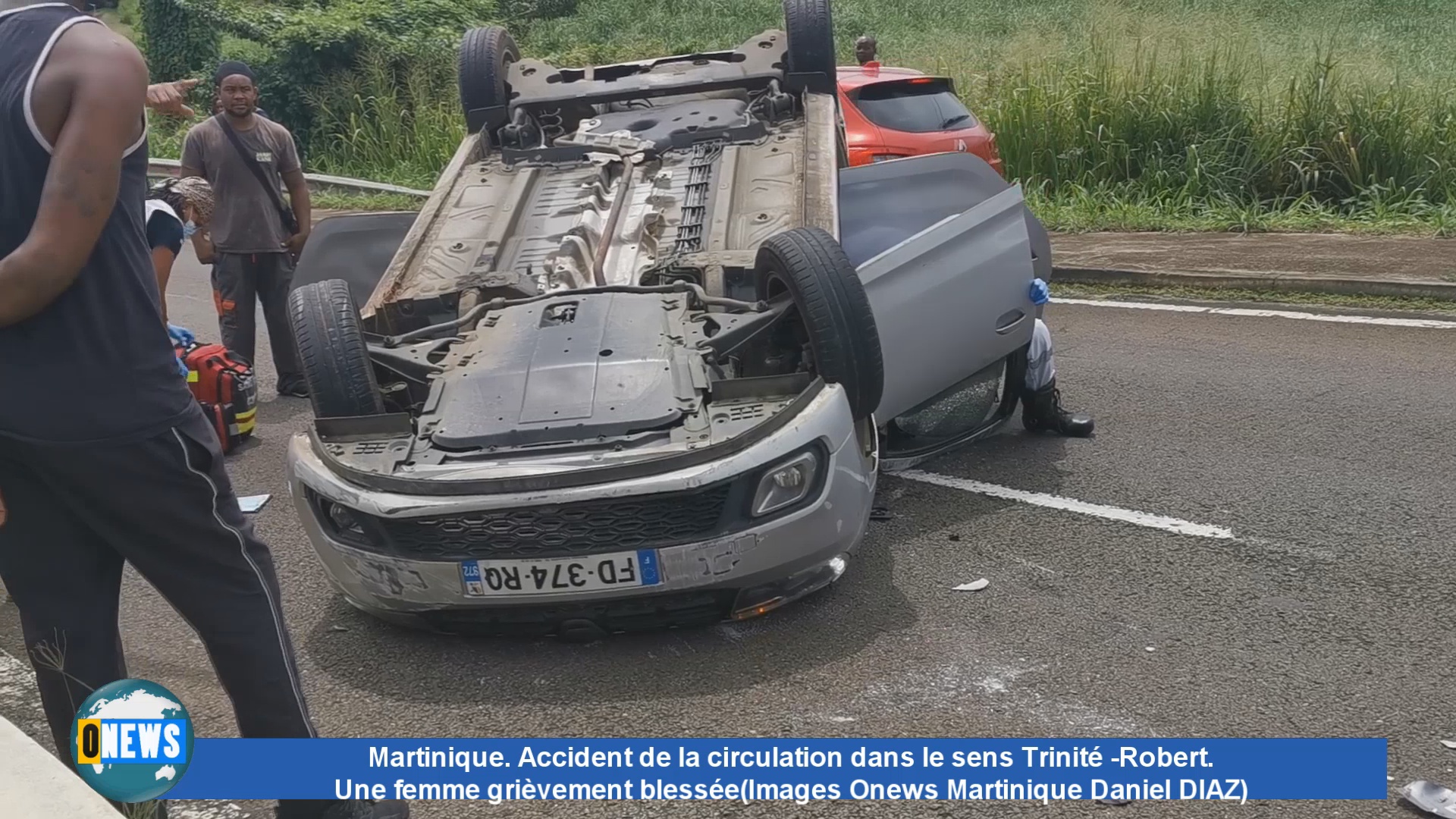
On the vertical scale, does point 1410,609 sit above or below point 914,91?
below

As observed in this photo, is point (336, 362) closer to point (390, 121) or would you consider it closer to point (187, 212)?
point (187, 212)

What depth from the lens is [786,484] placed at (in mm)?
4457

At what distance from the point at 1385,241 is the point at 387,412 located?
811 cm

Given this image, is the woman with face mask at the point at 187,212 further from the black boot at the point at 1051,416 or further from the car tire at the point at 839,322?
the black boot at the point at 1051,416

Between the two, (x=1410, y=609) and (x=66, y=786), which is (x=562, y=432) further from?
(x=1410, y=609)

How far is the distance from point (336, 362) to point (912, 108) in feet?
20.5

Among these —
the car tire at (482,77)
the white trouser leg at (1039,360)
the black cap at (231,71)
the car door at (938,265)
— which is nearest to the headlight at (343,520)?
the car door at (938,265)

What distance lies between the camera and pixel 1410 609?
4.48 metres

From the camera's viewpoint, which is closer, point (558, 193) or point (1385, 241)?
point (558, 193)

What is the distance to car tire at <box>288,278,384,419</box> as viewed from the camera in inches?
194

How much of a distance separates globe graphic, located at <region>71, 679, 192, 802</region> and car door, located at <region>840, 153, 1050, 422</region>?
3.09 meters

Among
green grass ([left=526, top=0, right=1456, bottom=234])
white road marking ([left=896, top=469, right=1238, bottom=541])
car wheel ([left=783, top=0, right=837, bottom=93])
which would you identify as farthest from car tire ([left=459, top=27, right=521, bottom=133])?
green grass ([left=526, top=0, right=1456, bottom=234])

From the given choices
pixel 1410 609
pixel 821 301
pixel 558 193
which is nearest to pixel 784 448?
pixel 821 301
